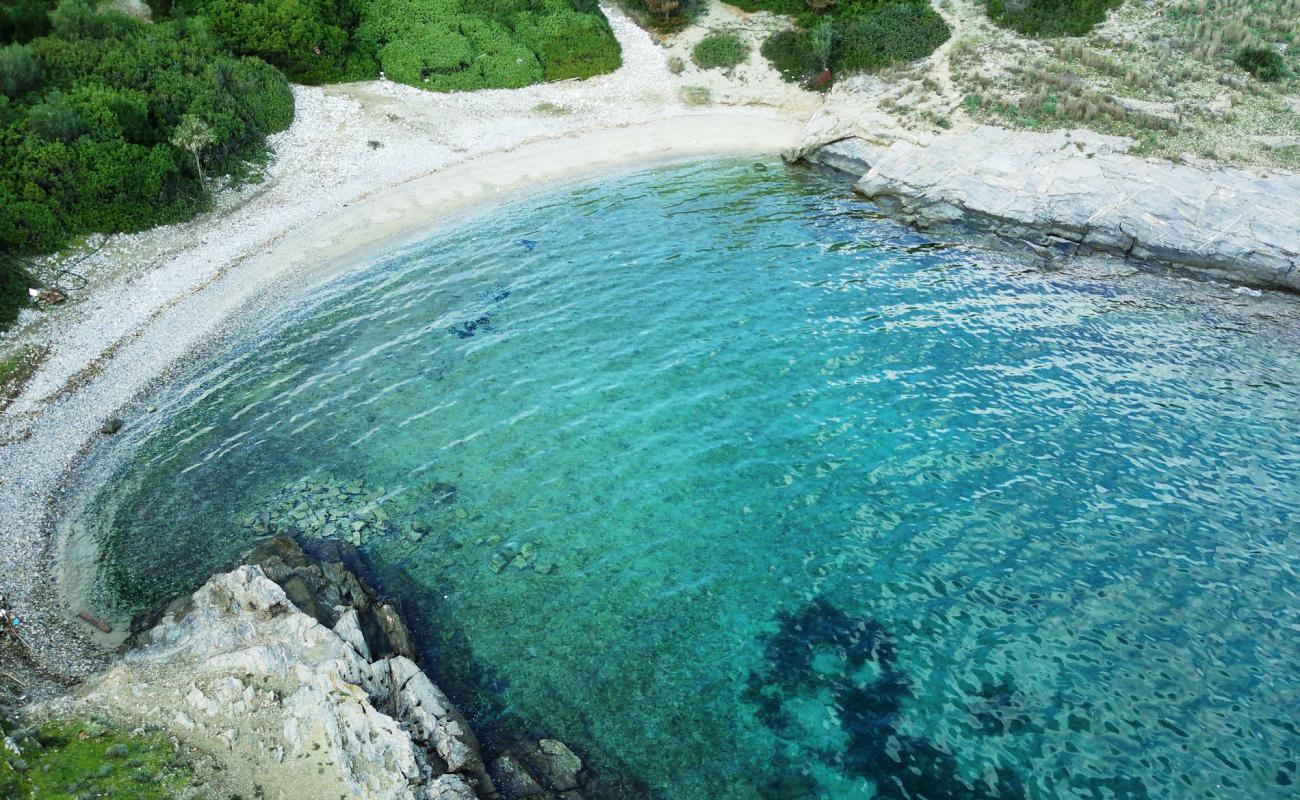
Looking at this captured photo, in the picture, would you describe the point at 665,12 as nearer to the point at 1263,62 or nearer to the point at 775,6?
the point at 775,6

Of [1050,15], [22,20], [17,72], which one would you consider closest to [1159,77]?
[1050,15]

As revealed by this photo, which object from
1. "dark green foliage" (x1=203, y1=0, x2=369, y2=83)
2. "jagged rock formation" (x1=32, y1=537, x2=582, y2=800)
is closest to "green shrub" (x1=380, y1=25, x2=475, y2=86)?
"dark green foliage" (x1=203, y1=0, x2=369, y2=83)

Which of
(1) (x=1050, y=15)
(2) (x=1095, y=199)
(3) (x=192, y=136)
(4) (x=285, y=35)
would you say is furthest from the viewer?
(1) (x=1050, y=15)

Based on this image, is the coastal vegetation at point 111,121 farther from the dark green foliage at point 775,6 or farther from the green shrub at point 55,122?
the dark green foliage at point 775,6

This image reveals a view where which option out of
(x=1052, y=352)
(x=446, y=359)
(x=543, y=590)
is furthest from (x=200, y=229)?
(x=1052, y=352)

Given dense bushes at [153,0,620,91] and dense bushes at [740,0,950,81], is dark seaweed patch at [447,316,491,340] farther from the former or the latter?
dense bushes at [740,0,950,81]

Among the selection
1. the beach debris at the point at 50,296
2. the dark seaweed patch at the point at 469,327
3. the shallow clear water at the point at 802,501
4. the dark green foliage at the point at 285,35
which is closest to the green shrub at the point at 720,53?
the shallow clear water at the point at 802,501

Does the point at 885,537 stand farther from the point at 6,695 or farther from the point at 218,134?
the point at 218,134
